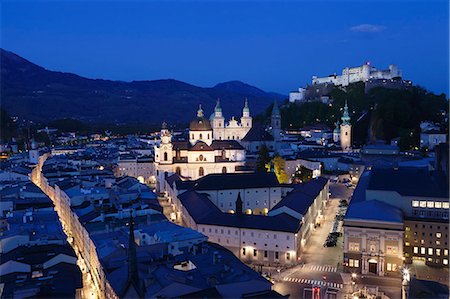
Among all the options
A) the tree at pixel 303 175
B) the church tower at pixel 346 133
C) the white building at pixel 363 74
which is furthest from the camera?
the white building at pixel 363 74

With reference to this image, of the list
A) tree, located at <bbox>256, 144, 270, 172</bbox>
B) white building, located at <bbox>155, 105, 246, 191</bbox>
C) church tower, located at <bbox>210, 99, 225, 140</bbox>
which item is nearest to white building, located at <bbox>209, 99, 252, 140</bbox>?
church tower, located at <bbox>210, 99, 225, 140</bbox>

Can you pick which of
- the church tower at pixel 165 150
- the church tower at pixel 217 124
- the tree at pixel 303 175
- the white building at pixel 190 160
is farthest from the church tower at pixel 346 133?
the church tower at pixel 165 150

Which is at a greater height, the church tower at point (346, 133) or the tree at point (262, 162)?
the church tower at point (346, 133)

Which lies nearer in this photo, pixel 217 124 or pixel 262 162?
pixel 262 162

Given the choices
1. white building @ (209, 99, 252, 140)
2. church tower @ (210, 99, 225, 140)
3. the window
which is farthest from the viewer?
white building @ (209, 99, 252, 140)

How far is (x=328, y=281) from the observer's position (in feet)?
88.2

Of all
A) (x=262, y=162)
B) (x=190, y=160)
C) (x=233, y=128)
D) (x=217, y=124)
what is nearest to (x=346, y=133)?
(x=233, y=128)

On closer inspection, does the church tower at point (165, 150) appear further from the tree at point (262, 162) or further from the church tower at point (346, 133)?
the church tower at point (346, 133)

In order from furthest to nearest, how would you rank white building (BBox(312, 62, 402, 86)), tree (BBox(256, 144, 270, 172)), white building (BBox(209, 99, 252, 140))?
1. white building (BBox(312, 62, 402, 86))
2. white building (BBox(209, 99, 252, 140))
3. tree (BBox(256, 144, 270, 172))

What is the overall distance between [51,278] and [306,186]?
27150mm

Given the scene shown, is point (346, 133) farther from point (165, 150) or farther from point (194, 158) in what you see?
point (165, 150)

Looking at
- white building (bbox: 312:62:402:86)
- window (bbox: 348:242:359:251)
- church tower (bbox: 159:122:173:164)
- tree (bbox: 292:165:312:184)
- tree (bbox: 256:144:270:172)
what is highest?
white building (bbox: 312:62:402:86)

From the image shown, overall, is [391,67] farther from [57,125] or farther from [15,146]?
[57,125]

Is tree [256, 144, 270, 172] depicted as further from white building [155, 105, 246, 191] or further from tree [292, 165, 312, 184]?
tree [292, 165, 312, 184]
